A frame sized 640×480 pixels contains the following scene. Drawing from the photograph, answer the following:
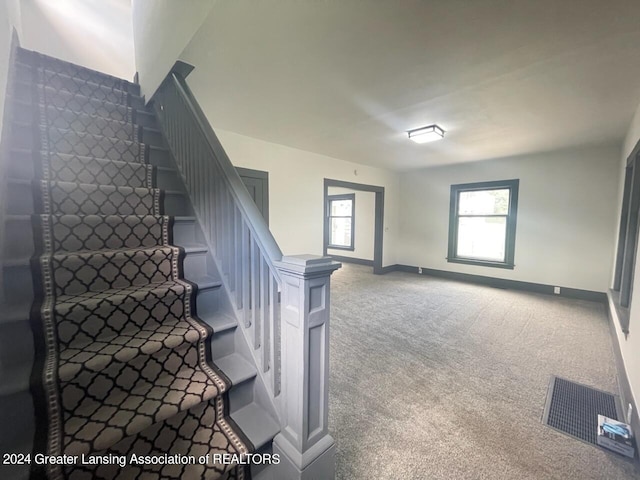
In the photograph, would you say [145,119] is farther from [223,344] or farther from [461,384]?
[461,384]

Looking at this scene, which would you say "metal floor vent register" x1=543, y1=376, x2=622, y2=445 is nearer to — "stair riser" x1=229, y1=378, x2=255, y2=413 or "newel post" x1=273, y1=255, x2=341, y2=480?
"newel post" x1=273, y1=255, x2=341, y2=480

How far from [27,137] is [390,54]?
253cm

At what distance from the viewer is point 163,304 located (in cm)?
141

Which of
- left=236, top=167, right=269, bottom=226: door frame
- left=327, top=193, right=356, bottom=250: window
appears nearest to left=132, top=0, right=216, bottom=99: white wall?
left=236, top=167, right=269, bottom=226: door frame

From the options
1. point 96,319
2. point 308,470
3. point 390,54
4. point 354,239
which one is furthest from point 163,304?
point 354,239

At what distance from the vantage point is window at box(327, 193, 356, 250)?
7.95 m

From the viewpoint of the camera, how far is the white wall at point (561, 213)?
4113 millimetres

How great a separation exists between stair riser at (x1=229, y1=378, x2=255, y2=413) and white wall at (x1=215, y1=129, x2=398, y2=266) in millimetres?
2934

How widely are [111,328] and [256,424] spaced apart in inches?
32.8

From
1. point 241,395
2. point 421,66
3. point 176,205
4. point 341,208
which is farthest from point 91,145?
point 341,208

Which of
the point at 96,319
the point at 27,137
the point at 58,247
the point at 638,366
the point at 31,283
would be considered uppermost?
the point at 27,137

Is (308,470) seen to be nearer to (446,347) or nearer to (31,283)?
(31,283)

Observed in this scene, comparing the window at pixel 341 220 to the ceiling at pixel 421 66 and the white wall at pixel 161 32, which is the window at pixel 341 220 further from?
the white wall at pixel 161 32

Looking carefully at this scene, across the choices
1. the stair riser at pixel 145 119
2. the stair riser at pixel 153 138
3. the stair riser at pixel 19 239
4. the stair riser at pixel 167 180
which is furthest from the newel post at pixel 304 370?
the stair riser at pixel 145 119
